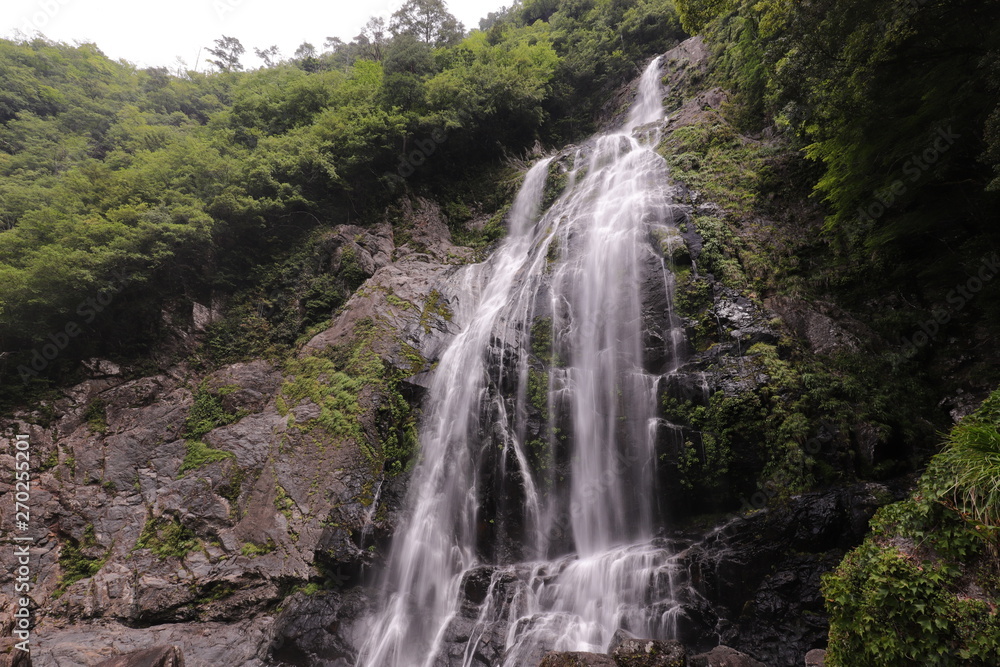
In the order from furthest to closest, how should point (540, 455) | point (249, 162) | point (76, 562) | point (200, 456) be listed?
1. point (249, 162)
2. point (200, 456)
3. point (76, 562)
4. point (540, 455)

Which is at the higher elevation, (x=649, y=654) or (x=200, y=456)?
(x=200, y=456)

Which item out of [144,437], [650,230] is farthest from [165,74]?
[650,230]

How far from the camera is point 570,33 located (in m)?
25.3

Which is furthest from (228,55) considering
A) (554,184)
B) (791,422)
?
(791,422)

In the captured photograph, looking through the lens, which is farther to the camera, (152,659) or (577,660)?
(152,659)

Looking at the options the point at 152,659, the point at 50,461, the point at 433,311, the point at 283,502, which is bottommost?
the point at 152,659

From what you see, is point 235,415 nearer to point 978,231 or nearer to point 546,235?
point 546,235

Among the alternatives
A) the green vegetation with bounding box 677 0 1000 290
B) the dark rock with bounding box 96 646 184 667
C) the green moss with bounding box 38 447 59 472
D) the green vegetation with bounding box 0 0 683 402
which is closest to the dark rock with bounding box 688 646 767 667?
the green vegetation with bounding box 677 0 1000 290

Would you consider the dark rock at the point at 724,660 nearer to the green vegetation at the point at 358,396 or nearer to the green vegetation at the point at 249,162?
the green vegetation at the point at 358,396

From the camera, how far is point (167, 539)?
10078 millimetres

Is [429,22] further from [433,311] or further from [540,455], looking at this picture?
[540,455]

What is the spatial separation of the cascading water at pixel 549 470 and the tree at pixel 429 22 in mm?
16972

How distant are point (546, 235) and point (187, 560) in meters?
13.2

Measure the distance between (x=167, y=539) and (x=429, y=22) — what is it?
2586 centimetres
